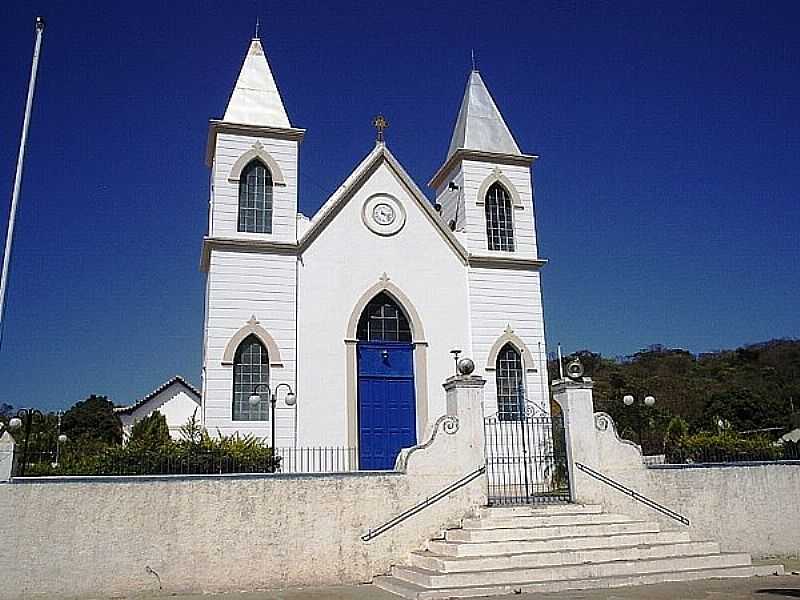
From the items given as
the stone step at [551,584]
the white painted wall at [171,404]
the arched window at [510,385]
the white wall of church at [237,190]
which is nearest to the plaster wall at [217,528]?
the stone step at [551,584]

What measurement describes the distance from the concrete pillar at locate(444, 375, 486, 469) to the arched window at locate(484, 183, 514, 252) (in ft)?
25.6

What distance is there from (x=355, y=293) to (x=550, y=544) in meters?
8.81

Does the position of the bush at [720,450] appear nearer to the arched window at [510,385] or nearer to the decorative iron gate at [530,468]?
the decorative iron gate at [530,468]

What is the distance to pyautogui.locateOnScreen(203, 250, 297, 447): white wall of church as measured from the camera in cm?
1812

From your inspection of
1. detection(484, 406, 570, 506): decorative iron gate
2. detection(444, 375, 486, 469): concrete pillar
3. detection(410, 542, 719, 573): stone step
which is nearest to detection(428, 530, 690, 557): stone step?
detection(410, 542, 719, 573): stone step

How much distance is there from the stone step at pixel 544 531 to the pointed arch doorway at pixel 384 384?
18.4ft

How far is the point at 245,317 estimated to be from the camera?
18.8m

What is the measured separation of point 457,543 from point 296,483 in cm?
286

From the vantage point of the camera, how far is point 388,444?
1911cm

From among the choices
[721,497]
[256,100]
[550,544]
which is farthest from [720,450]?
[256,100]

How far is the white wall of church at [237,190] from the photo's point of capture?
1962cm

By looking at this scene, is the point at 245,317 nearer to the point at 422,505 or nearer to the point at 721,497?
the point at 422,505

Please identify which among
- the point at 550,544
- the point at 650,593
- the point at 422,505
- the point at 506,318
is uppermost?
the point at 506,318

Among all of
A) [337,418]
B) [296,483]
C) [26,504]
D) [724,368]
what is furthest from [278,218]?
[724,368]
